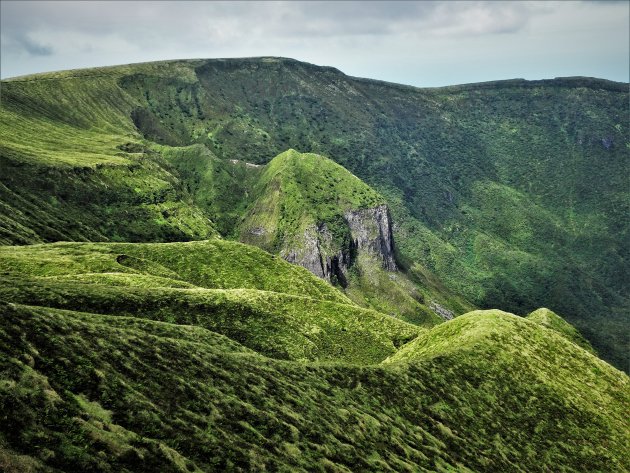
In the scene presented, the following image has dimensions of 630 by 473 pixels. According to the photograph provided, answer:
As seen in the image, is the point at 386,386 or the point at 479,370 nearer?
the point at 386,386

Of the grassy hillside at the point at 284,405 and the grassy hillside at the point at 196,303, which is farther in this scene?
the grassy hillside at the point at 196,303

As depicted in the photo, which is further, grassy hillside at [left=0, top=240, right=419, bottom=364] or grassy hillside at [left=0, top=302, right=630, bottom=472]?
grassy hillside at [left=0, top=240, right=419, bottom=364]

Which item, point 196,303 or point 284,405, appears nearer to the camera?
point 284,405

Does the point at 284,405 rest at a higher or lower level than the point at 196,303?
lower

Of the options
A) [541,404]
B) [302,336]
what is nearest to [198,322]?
[302,336]

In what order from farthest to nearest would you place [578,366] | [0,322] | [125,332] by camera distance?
1. [578,366]
2. [125,332]
3. [0,322]

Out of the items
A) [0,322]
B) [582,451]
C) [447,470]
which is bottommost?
[582,451]

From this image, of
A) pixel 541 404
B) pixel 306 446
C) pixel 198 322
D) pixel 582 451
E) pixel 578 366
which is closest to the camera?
pixel 306 446

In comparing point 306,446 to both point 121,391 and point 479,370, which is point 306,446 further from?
point 479,370
